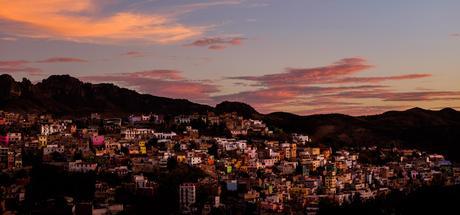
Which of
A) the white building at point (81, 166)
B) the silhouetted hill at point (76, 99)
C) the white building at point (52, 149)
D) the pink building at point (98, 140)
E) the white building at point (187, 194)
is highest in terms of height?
the silhouetted hill at point (76, 99)

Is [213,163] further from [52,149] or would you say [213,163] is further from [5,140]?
[5,140]

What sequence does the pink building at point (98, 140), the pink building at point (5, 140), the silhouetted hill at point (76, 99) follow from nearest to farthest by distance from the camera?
the pink building at point (5, 140)
the pink building at point (98, 140)
the silhouetted hill at point (76, 99)

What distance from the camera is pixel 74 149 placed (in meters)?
42.1

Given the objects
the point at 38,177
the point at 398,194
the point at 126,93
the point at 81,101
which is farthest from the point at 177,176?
the point at 126,93

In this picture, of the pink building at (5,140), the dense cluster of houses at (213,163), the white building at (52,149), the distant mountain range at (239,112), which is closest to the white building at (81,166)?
the dense cluster of houses at (213,163)

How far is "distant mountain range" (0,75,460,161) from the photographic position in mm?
69125

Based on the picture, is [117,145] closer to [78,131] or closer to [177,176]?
[78,131]

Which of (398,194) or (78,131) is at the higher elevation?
(78,131)

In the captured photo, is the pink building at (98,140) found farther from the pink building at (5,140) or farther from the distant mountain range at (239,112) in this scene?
the distant mountain range at (239,112)

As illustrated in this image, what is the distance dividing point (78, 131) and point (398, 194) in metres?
19.7

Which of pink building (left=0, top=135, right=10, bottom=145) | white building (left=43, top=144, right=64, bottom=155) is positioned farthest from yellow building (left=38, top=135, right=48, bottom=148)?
pink building (left=0, top=135, right=10, bottom=145)

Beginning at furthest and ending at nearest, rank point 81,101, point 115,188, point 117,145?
1. point 81,101
2. point 117,145
3. point 115,188

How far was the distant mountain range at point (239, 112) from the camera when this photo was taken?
6912cm

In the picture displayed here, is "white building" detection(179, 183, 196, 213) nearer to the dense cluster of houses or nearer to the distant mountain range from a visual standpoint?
the dense cluster of houses
